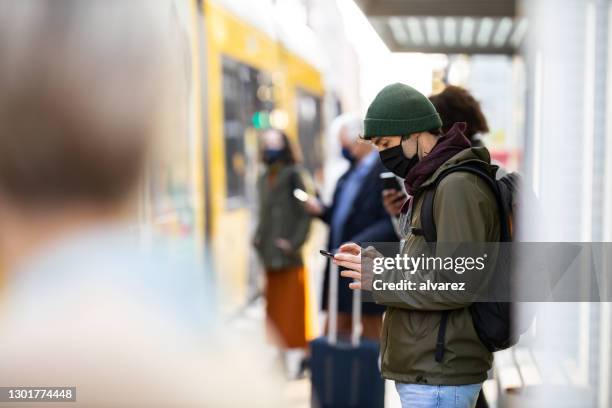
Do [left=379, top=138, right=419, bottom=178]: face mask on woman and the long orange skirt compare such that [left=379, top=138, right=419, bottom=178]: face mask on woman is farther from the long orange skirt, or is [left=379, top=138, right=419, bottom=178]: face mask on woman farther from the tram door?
the tram door

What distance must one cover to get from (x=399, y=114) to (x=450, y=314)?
525 mm

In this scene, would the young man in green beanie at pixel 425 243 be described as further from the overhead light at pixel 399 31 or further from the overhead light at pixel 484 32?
the overhead light at pixel 484 32

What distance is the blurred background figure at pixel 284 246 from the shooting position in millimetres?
5898

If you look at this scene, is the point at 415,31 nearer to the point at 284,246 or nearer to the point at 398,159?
the point at 284,246

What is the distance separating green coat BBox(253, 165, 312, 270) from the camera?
5.91 m

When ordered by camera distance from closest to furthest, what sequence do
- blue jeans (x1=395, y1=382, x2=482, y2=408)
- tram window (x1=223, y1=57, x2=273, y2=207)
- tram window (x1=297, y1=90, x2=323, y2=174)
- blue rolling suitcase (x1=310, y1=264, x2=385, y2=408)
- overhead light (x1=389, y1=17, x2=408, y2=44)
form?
blue jeans (x1=395, y1=382, x2=482, y2=408)
blue rolling suitcase (x1=310, y1=264, x2=385, y2=408)
overhead light (x1=389, y1=17, x2=408, y2=44)
tram window (x1=223, y1=57, x2=273, y2=207)
tram window (x1=297, y1=90, x2=323, y2=174)

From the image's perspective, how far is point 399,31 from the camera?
5.44 meters

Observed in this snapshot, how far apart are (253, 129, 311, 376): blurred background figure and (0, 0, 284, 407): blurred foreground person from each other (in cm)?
113

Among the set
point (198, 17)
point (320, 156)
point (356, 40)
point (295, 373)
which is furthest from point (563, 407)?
point (320, 156)

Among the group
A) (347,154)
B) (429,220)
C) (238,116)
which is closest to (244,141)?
(238,116)

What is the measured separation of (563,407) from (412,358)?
110 centimetres

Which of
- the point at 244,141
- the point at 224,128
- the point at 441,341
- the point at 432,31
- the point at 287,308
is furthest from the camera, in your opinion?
the point at 244,141

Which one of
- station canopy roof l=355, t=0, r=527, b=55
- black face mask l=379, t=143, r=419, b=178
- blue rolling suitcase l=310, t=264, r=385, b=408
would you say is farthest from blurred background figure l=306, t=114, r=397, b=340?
black face mask l=379, t=143, r=419, b=178

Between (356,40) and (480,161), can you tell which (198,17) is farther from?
(480,161)
